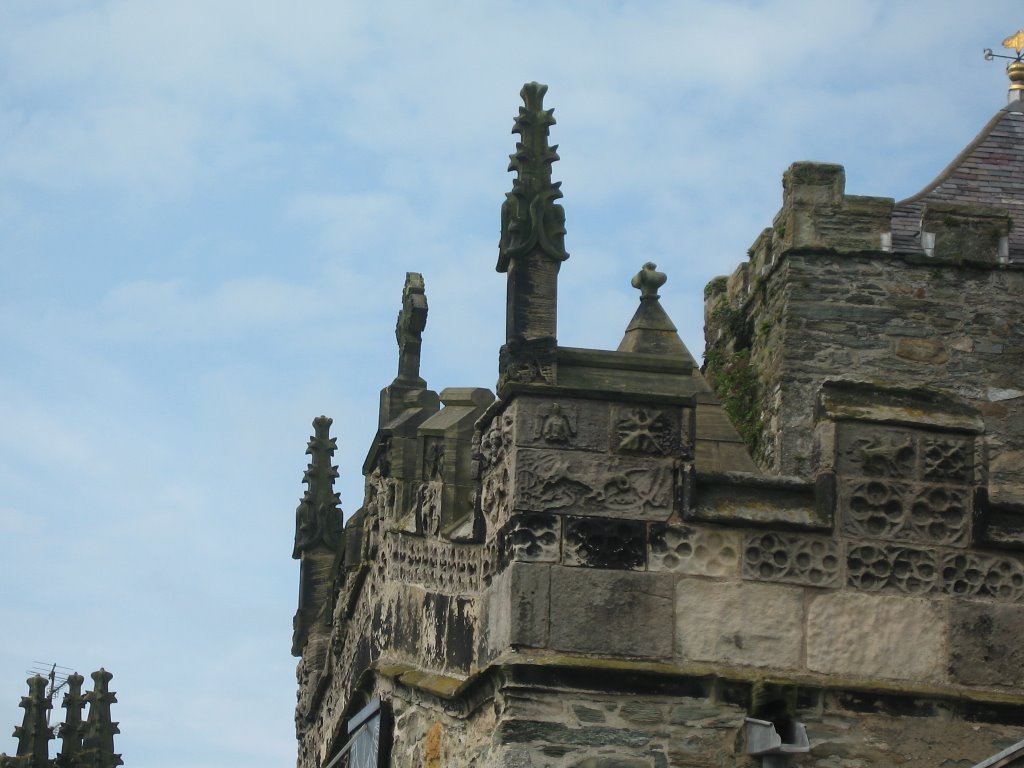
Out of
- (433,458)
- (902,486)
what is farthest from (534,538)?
(433,458)

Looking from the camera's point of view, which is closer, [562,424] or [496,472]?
[562,424]

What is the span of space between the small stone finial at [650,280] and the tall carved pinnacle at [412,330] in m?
2.77

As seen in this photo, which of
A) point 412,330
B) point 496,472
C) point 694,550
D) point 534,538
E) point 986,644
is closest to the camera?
point 534,538

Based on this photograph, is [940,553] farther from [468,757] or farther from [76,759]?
[76,759]

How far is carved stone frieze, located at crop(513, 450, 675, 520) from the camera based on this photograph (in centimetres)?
1059

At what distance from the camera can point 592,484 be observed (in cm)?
1063

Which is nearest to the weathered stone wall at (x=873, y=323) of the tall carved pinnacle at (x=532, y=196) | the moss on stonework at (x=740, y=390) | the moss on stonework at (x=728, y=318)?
the moss on stonework at (x=740, y=390)

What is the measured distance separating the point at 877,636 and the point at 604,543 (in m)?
1.40

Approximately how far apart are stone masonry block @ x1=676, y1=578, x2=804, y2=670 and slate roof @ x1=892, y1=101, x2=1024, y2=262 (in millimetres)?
7827

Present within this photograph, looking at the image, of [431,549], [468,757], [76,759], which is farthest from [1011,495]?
[76,759]

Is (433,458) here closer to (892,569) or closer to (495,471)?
(495,471)

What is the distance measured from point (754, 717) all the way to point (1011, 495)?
6655 millimetres

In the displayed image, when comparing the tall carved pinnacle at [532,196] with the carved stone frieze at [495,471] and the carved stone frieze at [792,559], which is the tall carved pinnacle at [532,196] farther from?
the carved stone frieze at [792,559]

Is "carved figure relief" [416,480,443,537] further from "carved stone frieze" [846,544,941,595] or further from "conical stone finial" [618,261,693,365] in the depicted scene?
"carved stone frieze" [846,544,941,595]
